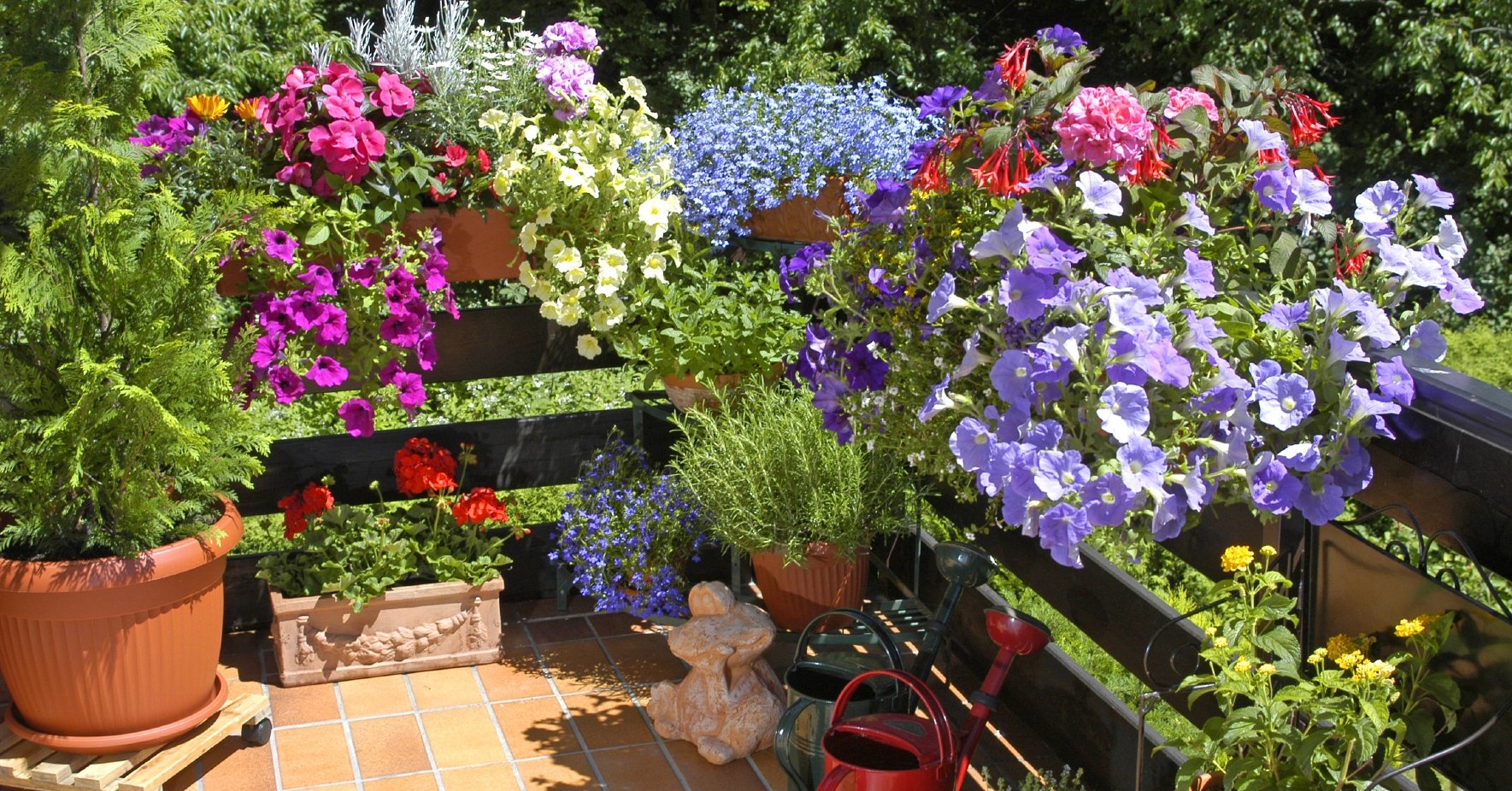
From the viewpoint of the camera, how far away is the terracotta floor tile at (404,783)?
2744 millimetres

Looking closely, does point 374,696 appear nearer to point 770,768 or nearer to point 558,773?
point 558,773

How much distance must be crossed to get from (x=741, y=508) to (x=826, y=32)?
668 centimetres

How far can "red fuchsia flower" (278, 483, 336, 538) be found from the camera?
322cm

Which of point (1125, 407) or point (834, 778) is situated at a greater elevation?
point (1125, 407)

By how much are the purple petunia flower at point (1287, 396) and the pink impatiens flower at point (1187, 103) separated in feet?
1.40

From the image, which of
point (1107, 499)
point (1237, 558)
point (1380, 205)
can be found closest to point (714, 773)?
point (1237, 558)

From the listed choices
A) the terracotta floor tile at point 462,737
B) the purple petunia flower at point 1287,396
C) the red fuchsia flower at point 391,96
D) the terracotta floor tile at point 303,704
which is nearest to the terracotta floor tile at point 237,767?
the terracotta floor tile at point 303,704

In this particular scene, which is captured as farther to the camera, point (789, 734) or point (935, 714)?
point (789, 734)

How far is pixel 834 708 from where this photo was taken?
2.26 metres

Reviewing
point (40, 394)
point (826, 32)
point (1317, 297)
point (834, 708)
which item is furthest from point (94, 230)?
point (826, 32)

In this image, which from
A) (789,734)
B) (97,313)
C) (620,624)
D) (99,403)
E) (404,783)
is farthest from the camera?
(620,624)

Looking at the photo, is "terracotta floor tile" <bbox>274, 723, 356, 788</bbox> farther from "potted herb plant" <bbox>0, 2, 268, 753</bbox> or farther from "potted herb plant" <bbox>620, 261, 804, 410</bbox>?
"potted herb plant" <bbox>620, 261, 804, 410</bbox>

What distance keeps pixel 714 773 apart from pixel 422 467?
3.40 ft

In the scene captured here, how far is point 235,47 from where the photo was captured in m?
7.76
